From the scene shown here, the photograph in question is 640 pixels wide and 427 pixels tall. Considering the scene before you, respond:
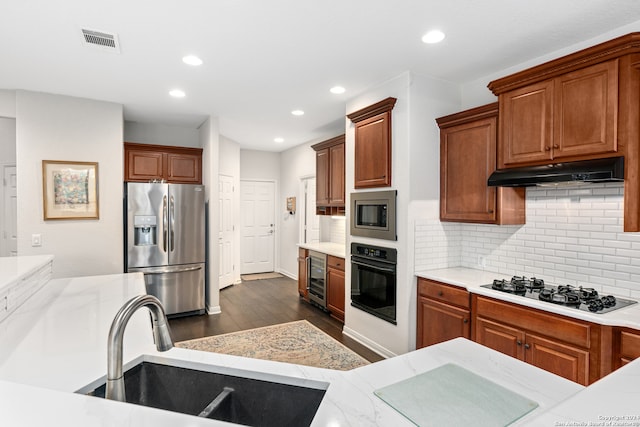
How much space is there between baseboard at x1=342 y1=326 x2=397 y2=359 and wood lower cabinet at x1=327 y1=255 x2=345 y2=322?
35cm

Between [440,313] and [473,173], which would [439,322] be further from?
[473,173]

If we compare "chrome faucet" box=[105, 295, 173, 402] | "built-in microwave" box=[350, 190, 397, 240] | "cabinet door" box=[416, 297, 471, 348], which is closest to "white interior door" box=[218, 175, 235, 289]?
"built-in microwave" box=[350, 190, 397, 240]

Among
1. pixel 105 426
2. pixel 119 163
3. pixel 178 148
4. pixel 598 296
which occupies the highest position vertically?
pixel 178 148

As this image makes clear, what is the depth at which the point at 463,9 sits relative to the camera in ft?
7.09

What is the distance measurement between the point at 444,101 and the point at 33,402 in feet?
11.5

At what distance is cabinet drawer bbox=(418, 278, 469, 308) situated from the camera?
277 cm

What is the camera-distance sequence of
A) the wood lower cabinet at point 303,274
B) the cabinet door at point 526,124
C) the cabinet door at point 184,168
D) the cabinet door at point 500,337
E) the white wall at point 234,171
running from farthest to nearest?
the white wall at point 234,171 → the wood lower cabinet at point 303,274 → the cabinet door at point 184,168 → the cabinet door at point 526,124 → the cabinet door at point 500,337

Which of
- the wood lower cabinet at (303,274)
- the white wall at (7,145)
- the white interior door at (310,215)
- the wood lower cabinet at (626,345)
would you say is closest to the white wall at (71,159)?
the white wall at (7,145)

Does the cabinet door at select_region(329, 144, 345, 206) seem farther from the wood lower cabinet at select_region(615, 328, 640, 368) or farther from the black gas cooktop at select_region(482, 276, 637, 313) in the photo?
the wood lower cabinet at select_region(615, 328, 640, 368)

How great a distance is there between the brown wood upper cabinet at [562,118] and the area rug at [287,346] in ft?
7.36

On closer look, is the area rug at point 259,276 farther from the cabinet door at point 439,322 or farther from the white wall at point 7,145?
the cabinet door at point 439,322

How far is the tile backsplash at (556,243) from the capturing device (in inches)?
95.7

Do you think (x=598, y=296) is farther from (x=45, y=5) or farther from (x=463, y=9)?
(x=45, y=5)

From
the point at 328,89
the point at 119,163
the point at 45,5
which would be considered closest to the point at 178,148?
the point at 119,163
